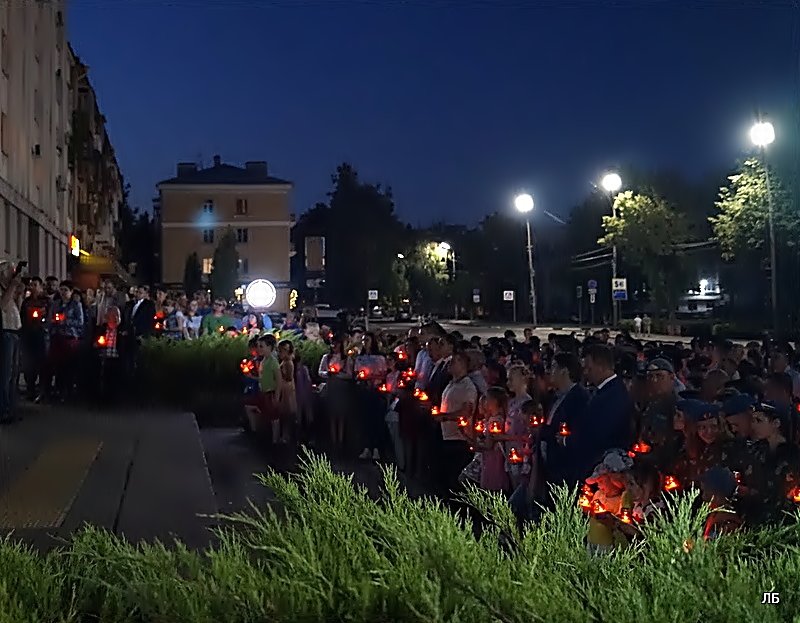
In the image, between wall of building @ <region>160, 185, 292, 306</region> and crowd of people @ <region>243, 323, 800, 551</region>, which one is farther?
wall of building @ <region>160, 185, 292, 306</region>

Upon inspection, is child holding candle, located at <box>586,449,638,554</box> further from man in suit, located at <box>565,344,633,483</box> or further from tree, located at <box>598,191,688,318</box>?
tree, located at <box>598,191,688,318</box>

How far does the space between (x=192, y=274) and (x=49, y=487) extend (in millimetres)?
32250

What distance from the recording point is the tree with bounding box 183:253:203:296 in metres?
37.7

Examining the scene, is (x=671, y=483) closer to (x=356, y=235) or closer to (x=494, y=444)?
(x=494, y=444)

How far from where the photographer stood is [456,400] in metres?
9.61

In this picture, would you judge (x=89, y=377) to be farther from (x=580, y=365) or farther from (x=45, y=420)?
(x=580, y=365)

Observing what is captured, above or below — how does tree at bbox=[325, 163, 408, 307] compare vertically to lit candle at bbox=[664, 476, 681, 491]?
above

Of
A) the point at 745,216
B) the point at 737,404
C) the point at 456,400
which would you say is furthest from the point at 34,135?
the point at 737,404

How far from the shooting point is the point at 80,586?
127 inches

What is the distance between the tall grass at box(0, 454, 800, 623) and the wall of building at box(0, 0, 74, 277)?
16293mm

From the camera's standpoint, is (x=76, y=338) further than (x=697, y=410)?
Yes

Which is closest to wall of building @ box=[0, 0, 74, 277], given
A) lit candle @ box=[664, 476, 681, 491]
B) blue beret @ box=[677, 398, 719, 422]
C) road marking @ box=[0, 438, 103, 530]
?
road marking @ box=[0, 438, 103, 530]

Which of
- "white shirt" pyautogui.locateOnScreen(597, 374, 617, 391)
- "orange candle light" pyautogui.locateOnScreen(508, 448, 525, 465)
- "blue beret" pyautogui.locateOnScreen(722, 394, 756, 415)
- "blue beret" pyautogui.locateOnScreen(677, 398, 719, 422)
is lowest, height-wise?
"orange candle light" pyautogui.locateOnScreen(508, 448, 525, 465)

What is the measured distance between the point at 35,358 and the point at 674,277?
12.2 meters
